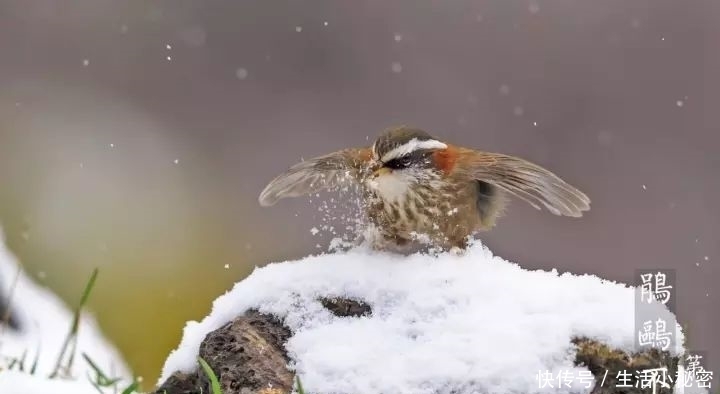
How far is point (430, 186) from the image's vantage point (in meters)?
3.55

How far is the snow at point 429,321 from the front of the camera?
262 cm

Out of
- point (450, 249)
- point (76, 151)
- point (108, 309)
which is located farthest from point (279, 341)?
point (76, 151)

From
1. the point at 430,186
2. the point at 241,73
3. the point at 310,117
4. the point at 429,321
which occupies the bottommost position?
the point at 429,321

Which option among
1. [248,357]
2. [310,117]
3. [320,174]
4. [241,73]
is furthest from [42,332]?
[241,73]

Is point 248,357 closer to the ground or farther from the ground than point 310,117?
closer to the ground

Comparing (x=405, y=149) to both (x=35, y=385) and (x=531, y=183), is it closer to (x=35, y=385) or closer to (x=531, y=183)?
(x=531, y=183)

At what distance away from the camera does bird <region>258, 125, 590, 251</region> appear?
348 centimetres

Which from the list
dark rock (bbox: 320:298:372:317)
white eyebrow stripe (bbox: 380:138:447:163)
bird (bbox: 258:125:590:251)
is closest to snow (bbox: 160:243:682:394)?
dark rock (bbox: 320:298:372:317)

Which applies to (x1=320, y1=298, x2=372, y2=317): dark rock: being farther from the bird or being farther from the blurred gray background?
the blurred gray background

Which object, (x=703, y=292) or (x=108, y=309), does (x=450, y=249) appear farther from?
(x=703, y=292)

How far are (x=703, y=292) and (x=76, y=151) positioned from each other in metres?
6.03

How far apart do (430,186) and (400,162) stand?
173 mm

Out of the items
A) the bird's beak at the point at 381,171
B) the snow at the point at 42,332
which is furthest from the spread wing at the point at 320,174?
the snow at the point at 42,332

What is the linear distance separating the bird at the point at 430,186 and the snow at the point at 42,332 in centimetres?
132
